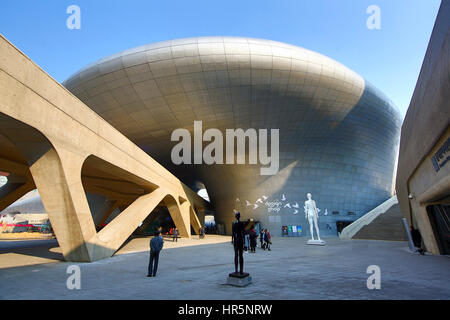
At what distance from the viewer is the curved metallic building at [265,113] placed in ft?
70.3

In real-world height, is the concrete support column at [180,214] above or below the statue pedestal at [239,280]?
above

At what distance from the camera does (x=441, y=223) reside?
37.8 ft

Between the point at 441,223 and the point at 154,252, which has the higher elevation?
the point at 441,223

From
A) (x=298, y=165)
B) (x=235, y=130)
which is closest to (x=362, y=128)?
(x=298, y=165)

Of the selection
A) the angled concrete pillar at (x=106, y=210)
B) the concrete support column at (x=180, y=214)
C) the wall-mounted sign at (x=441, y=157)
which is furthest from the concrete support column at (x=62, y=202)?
the angled concrete pillar at (x=106, y=210)

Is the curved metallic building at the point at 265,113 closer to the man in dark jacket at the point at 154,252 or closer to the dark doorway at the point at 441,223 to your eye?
the dark doorway at the point at 441,223

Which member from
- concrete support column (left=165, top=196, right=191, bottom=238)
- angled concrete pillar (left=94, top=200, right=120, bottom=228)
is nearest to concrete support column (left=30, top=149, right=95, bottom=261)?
concrete support column (left=165, top=196, right=191, bottom=238)

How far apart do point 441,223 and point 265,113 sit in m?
17.8

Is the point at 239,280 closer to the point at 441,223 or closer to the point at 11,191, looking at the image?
the point at 441,223

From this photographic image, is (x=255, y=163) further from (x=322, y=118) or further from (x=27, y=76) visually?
(x=27, y=76)

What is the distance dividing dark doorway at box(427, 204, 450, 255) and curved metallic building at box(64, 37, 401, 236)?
1583 cm

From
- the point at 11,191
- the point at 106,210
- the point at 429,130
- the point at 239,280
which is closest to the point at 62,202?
the point at 239,280

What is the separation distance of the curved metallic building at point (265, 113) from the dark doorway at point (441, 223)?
1583 cm

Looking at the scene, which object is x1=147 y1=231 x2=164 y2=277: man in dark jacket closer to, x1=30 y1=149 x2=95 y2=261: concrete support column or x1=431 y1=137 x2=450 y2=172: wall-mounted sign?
x1=30 y1=149 x2=95 y2=261: concrete support column
